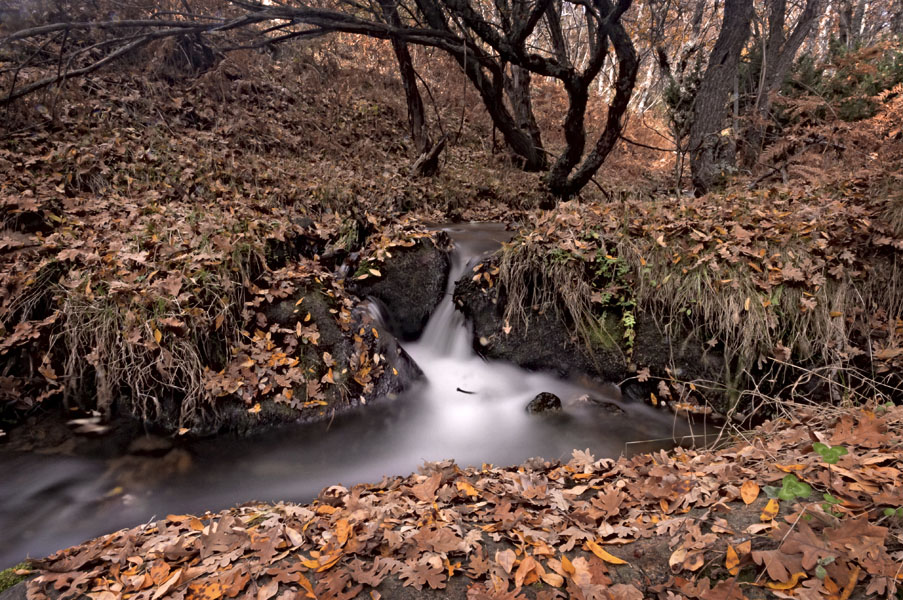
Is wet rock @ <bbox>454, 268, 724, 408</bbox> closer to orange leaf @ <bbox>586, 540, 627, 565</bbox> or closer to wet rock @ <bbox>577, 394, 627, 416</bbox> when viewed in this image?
wet rock @ <bbox>577, 394, 627, 416</bbox>

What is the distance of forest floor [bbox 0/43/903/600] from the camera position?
1851mm

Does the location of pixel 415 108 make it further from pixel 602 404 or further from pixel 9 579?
pixel 9 579

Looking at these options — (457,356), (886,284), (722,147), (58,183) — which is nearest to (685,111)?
(722,147)

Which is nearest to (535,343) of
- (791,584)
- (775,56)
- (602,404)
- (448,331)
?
(602,404)

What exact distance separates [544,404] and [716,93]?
20.2 feet

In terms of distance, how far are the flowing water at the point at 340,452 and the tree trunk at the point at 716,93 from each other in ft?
16.4

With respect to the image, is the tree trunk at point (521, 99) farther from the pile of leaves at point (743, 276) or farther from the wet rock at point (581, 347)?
the wet rock at point (581, 347)

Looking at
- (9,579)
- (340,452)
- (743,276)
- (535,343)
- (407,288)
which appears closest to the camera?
(9,579)

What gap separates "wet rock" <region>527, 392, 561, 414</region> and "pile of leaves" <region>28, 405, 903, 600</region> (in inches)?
76.6

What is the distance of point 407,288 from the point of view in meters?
5.84

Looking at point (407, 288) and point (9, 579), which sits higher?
point (407, 288)

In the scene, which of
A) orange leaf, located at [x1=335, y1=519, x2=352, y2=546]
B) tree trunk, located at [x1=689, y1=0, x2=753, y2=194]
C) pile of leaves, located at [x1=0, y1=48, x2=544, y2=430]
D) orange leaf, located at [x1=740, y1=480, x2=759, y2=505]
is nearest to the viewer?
orange leaf, located at [x1=740, y1=480, x2=759, y2=505]

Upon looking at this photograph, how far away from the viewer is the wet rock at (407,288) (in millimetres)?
5738

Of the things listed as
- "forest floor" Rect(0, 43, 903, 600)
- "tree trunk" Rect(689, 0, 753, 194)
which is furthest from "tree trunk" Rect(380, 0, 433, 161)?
"tree trunk" Rect(689, 0, 753, 194)
